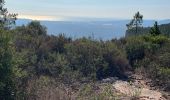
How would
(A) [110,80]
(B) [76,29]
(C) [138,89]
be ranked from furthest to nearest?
(B) [76,29], (A) [110,80], (C) [138,89]

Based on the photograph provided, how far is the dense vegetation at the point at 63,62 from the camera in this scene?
10.0 meters

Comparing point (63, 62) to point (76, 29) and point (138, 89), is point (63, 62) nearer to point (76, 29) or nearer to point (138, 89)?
point (138, 89)

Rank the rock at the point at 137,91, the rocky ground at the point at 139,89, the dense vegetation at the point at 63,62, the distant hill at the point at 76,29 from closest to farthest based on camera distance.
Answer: the dense vegetation at the point at 63,62 → the rocky ground at the point at 139,89 → the rock at the point at 137,91 → the distant hill at the point at 76,29

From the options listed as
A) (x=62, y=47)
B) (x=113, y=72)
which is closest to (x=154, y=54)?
(x=113, y=72)

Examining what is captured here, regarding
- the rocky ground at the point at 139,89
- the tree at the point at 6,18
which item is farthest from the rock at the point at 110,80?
the tree at the point at 6,18

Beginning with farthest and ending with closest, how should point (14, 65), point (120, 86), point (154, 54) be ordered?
point (154, 54) < point (120, 86) < point (14, 65)

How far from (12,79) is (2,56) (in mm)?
603

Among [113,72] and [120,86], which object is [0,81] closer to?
[120,86]

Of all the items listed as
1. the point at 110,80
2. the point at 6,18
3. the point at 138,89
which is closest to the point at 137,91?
the point at 138,89

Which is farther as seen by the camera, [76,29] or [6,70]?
[76,29]

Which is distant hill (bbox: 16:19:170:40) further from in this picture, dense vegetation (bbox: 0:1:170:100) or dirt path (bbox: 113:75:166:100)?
dirt path (bbox: 113:75:166:100)

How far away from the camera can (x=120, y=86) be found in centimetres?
1483

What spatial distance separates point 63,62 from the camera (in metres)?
14.2

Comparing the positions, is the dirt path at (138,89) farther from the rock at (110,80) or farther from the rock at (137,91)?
the rock at (110,80)
